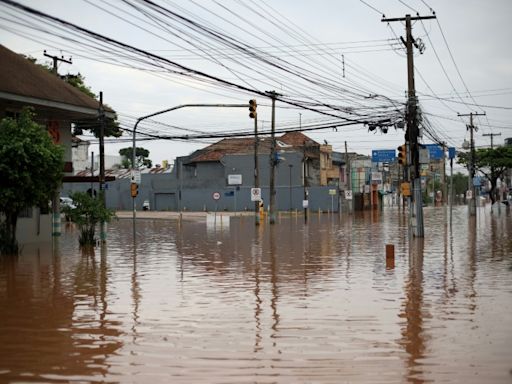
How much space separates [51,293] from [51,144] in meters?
9.88

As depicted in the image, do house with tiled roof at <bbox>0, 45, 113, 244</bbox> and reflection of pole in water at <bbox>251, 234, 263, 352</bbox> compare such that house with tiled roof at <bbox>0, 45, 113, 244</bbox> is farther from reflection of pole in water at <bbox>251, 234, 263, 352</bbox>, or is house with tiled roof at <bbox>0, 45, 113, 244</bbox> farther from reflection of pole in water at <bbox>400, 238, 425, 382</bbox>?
reflection of pole in water at <bbox>400, 238, 425, 382</bbox>

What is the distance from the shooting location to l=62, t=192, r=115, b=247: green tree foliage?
27922 millimetres

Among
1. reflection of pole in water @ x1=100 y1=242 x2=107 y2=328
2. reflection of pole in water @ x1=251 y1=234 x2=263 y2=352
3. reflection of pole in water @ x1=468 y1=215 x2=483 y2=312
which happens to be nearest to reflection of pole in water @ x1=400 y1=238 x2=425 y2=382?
reflection of pole in water @ x1=468 y1=215 x2=483 y2=312

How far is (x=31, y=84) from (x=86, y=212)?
5888 millimetres

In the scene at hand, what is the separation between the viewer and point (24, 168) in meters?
23.4

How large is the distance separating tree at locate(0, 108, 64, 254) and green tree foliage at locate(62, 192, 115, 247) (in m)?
3.10

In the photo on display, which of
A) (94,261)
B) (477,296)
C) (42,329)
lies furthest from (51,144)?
(477,296)

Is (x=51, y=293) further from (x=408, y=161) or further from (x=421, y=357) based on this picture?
(x=408, y=161)

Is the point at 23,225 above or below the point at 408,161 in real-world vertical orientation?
below

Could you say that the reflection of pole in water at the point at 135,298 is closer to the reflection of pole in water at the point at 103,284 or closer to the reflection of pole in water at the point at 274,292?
the reflection of pole in water at the point at 103,284

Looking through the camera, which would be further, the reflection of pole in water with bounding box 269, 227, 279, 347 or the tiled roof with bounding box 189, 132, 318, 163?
the tiled roof with bounding box 189, 132, 318, 163

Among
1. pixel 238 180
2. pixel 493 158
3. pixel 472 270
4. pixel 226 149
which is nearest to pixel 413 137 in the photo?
pixel 472 270

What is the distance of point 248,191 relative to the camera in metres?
92.0

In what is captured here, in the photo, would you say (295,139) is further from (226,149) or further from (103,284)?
(103,284)
